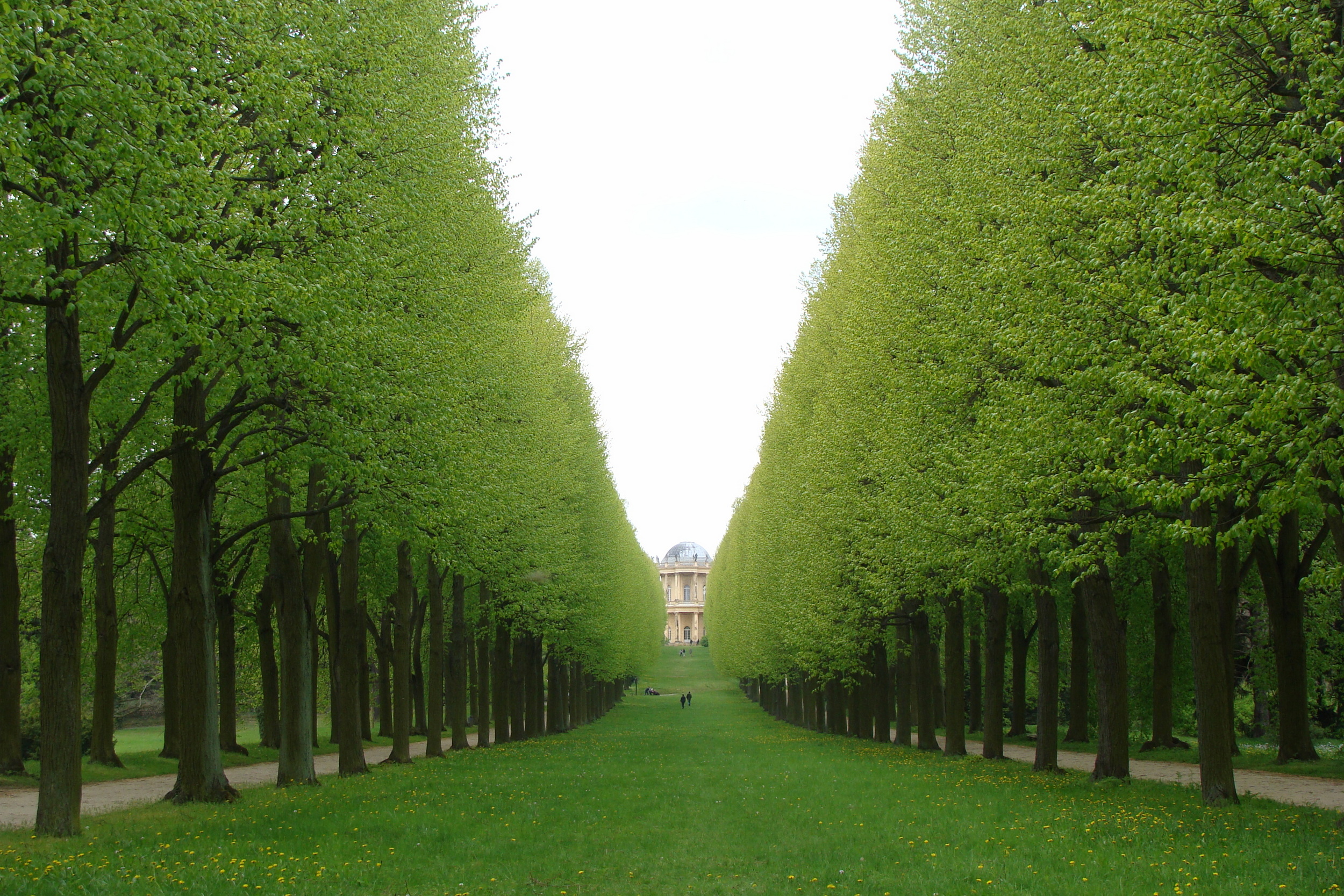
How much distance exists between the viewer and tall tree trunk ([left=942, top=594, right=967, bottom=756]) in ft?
91.9

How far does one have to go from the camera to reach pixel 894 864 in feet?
39.2

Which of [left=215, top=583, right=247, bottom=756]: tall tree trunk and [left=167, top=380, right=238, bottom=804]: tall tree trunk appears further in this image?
[left=215, top=583, right=247, bottom=756]: tall tree trunk

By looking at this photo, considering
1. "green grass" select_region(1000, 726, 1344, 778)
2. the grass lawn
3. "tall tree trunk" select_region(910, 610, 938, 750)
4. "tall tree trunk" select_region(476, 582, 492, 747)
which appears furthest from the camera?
"tall tree trunk" select_region(476, 582, 492, 747)

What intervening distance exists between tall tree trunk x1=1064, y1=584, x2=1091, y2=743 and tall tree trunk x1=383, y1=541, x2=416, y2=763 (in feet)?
64.0

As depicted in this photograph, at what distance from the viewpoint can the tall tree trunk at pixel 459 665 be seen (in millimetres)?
32562

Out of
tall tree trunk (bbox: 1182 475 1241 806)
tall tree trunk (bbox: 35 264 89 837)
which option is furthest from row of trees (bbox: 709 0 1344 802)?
tall tree trunk (bbox: 35 264 89 837)

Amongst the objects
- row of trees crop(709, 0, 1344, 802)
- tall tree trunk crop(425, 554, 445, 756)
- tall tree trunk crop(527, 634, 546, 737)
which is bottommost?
tall tree trunk crop(527, 634, 546, 737)

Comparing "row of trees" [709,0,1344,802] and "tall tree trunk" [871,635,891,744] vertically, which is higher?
"row of trees" [709,0,1344,802]

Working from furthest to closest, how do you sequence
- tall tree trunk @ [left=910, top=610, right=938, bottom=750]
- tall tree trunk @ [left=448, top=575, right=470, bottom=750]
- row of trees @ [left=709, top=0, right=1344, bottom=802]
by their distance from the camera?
tall tree trunk @ [left=448, top=575, right=470, bottom=750] → tall tree trunk @ [left=910, top=610, right=938, bottom=750] → row of trees @ [left=709, top=0, right=1344, bottom=802]

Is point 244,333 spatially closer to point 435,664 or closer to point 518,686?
point 435,664

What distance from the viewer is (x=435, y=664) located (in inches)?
1187

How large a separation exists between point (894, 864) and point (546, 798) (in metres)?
8.40

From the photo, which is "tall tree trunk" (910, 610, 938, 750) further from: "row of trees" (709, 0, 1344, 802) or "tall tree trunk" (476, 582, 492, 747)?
"tall tree trunk" (476, 582, 492, 747)

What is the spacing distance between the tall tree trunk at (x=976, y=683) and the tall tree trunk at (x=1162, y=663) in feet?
22.1
